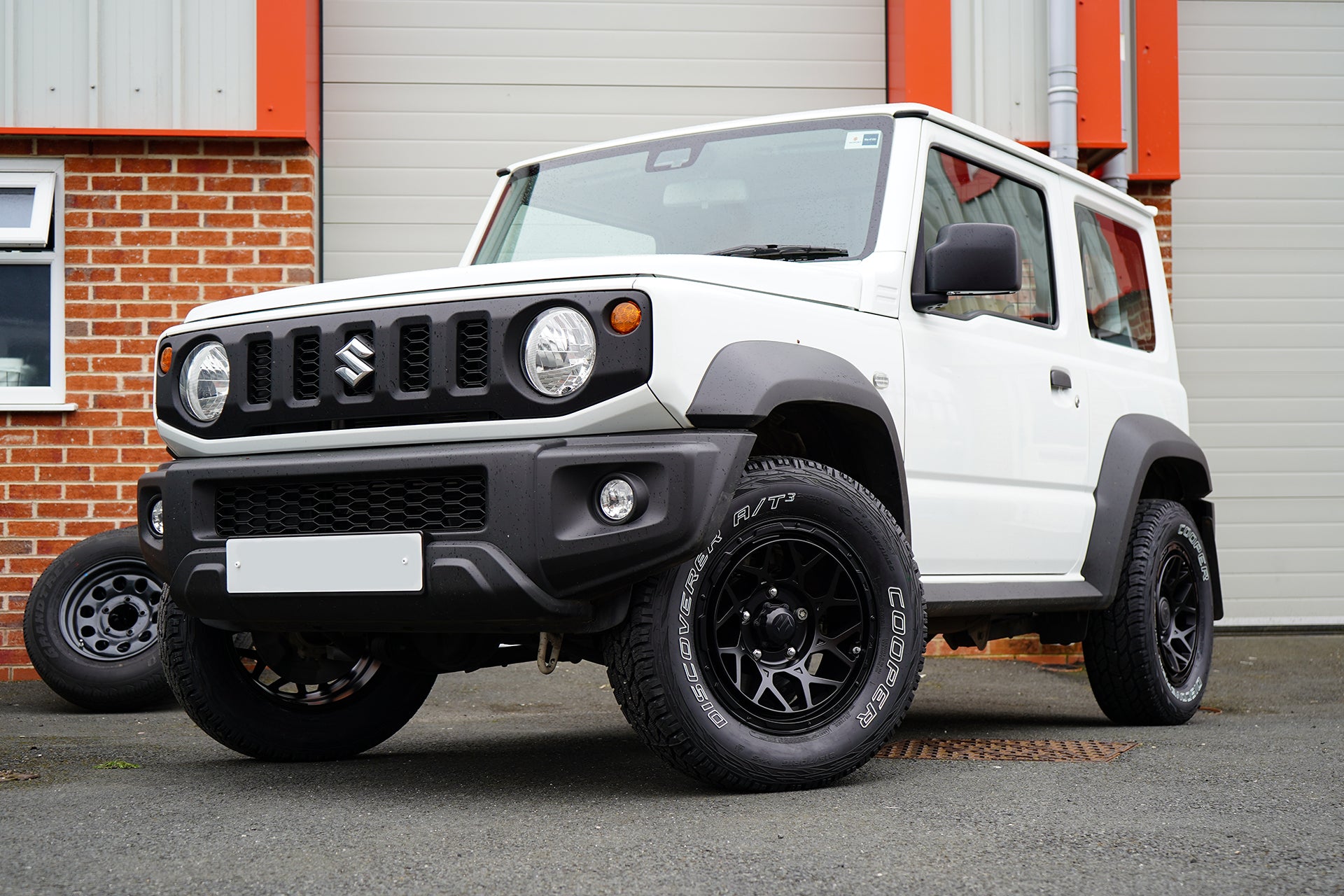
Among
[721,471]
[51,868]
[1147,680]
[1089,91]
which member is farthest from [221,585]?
[1089,91]

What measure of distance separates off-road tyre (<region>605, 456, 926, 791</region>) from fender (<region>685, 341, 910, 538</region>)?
0.60ft

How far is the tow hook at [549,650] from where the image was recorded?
11.4 feet

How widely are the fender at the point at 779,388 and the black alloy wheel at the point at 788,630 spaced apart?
32 centimetres

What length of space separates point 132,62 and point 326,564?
531 cm

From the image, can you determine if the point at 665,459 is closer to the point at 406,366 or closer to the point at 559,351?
the point at 559,351

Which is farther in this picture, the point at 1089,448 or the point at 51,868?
the point at 1089,448

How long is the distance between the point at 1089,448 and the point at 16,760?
3.61 metres

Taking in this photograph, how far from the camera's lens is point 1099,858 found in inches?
105

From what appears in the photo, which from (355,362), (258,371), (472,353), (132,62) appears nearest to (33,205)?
(132,62)

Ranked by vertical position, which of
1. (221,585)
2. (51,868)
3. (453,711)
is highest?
(221,585)

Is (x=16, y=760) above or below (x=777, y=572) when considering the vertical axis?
below

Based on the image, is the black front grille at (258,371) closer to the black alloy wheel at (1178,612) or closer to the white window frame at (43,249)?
the black alloy wheel at (1178,612)

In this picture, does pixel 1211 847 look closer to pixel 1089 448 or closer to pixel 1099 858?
pixel 1099 858

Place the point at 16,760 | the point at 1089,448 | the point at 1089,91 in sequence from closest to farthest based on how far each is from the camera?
the point at 16,760 → the point at 1089,448 → the point at 1089,91
